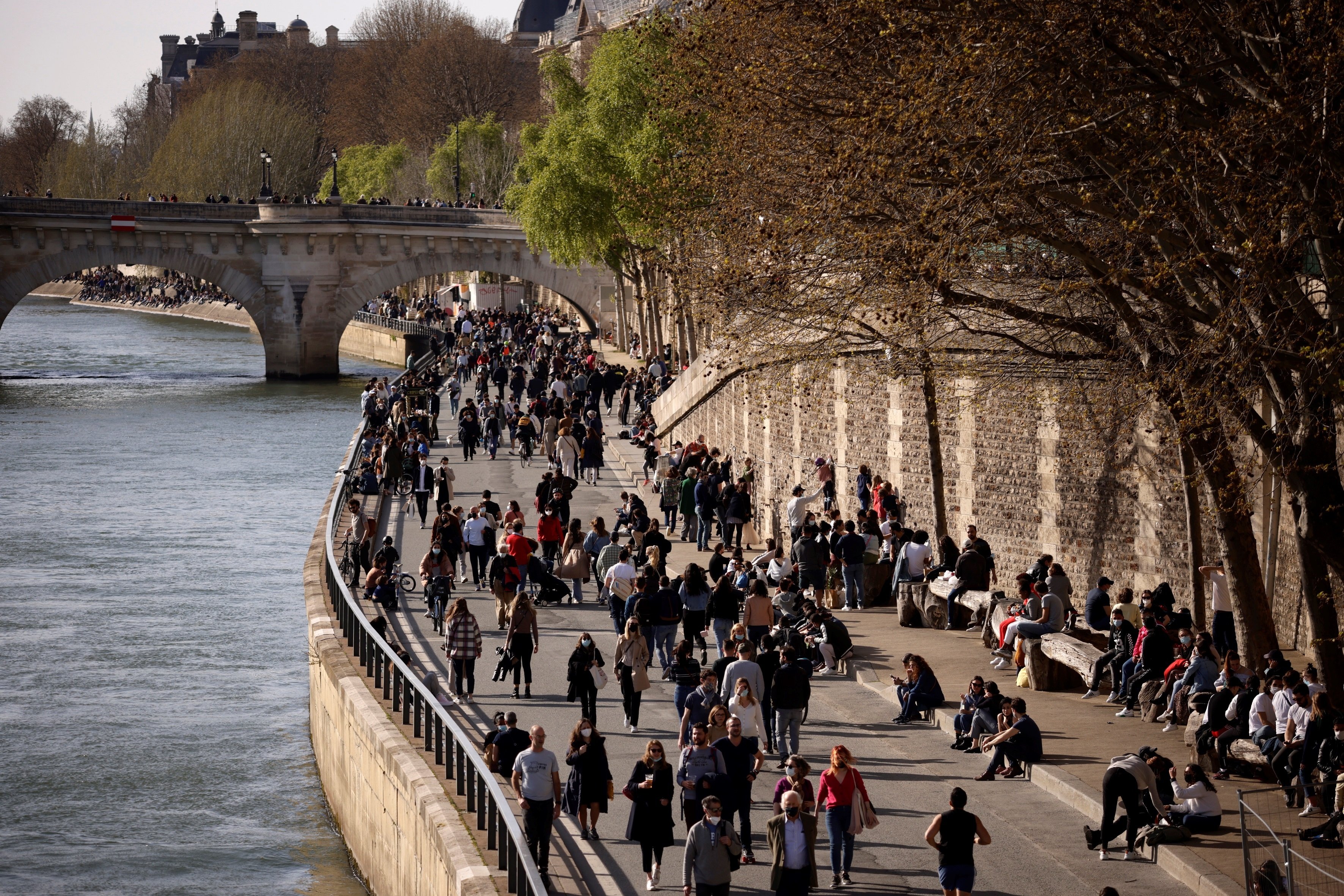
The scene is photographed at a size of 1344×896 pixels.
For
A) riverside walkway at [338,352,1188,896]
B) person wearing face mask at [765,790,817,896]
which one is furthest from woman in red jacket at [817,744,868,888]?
person wearing face mask at [765,790,817,896]

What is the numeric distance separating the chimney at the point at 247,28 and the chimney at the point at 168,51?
67.1 ft

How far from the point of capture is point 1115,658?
16859mm

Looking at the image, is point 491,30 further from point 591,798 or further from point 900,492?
point 591,798

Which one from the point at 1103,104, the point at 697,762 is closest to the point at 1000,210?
the point at 1103,104

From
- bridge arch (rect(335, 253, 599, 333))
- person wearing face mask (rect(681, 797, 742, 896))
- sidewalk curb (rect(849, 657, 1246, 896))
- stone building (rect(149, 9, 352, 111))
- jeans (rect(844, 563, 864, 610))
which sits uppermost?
stone building (rect(149, 9, 352, 111))

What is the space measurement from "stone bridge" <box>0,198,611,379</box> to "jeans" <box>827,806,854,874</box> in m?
51.5

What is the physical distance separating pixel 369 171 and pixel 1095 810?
273ft

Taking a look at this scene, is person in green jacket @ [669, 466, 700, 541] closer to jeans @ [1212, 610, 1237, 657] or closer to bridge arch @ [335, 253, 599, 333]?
jeans @ [1212, 610, 1237, 657]

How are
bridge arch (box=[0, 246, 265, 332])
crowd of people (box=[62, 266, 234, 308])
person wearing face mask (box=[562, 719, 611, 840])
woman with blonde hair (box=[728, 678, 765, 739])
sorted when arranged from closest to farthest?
person wearing face mask (box=[562, 719, 611, 840]), woman with blonde hair (box=[728, 678, 765, 739]), bridge arch (box=[0, 246, 265, 332]), crowd of people (box=[62, 266, 234, 308])

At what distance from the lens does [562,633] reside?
68.3 ft

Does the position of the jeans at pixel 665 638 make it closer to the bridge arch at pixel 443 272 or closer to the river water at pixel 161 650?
the river water at pixel 161 650

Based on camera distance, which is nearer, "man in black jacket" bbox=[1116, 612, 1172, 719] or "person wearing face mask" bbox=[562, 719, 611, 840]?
"person wearing face mask" bbox=[562, 719, 611, 840]

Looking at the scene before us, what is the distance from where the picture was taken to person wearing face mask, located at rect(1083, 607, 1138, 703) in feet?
55.1

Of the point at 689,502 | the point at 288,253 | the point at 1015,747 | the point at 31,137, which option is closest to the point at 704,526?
the point at 689,502
